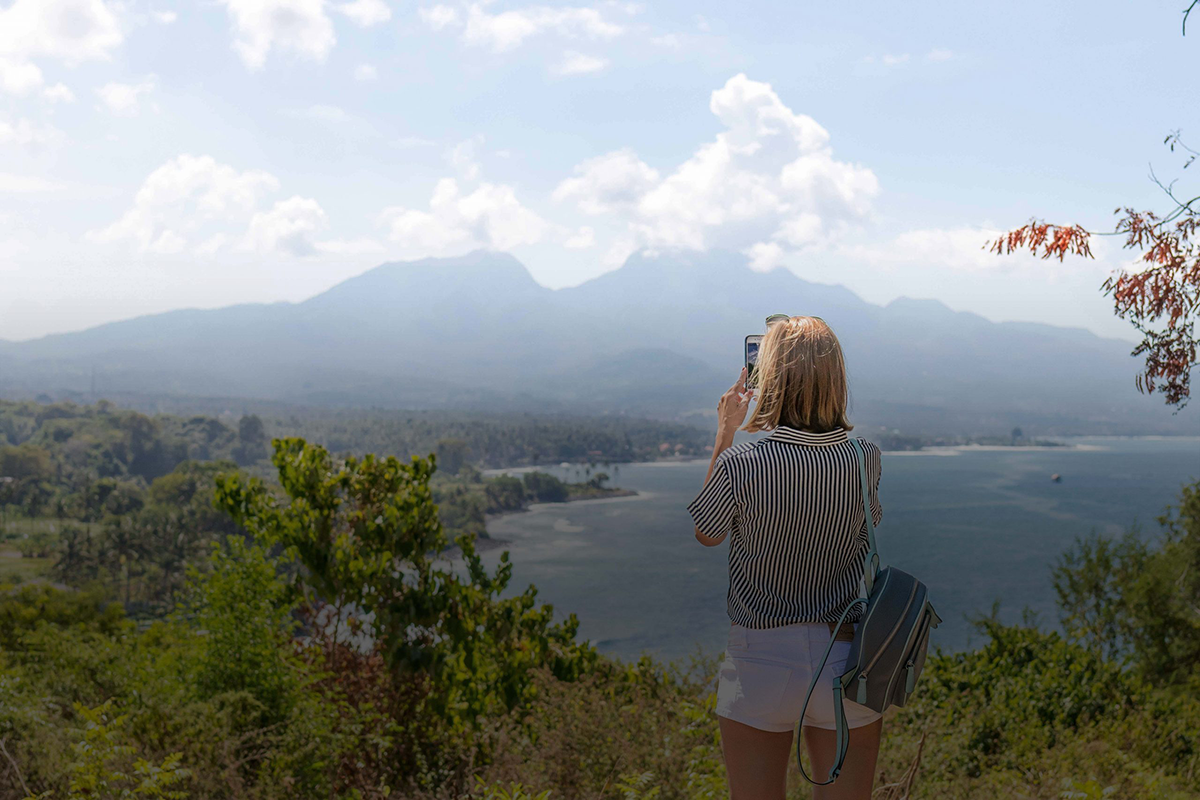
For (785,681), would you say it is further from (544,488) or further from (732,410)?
(544,488)

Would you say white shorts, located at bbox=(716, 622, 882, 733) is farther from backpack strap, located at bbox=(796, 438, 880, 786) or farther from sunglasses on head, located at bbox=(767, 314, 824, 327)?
sunglasses on head, located at bbox=(767, 314, 824, 327)

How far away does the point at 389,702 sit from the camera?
3477 millimetres

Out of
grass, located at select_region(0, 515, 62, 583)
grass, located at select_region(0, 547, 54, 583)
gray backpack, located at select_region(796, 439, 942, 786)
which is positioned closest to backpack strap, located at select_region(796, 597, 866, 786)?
gray backpack, located at select_region(796, 439, 942, 786)

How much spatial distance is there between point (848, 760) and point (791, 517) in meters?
0.40

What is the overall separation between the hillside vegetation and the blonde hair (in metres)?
0.82

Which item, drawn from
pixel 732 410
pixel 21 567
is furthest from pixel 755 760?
pixel 21 567

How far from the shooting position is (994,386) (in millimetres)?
178750

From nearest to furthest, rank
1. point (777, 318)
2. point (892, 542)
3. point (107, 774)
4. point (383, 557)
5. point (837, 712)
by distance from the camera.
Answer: point (837, 712) → point (777, 318) → point (107, 774) → point (383, 557) → point (892, 542)

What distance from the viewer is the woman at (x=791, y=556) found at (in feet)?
4.22

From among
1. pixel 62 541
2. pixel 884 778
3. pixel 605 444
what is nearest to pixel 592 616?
pixel 62 541

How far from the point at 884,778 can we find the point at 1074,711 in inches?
137

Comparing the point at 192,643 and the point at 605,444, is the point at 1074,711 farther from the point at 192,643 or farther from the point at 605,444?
the point at 605,444

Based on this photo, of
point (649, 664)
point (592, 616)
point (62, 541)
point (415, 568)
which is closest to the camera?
point (415, 568)

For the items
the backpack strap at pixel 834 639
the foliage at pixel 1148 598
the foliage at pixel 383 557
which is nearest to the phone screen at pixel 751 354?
the backpack strap at pixel 834 639
